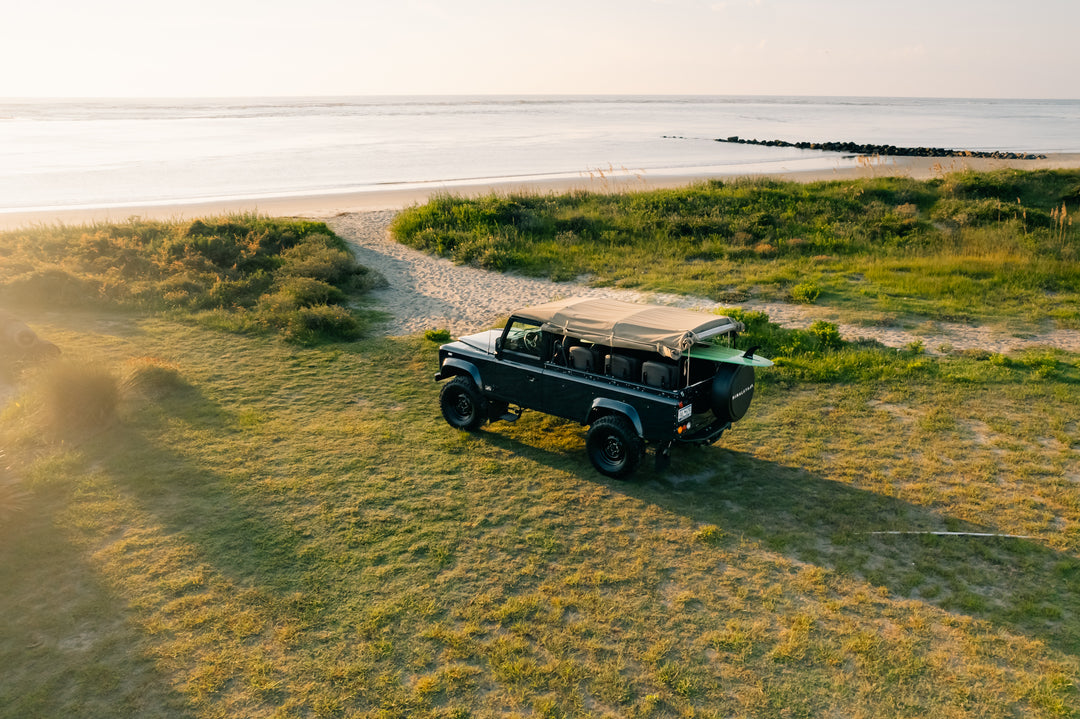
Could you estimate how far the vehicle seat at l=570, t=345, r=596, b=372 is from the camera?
986 cm

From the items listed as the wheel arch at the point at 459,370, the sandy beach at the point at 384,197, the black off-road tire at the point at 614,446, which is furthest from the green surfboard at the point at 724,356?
the sandy beach at the point at 384,197

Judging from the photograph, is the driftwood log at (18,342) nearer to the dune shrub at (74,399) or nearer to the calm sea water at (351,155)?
the dune shrub at (74,399)

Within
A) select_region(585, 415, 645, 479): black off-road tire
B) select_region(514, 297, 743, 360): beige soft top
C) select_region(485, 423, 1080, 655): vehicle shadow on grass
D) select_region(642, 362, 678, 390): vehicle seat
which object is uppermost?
select_region(514, 297, 743, 360): beige soft top

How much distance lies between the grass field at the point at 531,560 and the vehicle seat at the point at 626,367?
5.28 feet

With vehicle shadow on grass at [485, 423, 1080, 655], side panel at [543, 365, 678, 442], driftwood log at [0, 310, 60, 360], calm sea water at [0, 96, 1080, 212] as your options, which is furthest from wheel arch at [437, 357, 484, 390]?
calm sea water at [0, 96, 1080, 212]

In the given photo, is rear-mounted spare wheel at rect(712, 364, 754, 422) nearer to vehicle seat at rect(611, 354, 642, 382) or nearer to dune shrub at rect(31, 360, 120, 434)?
vehicle seat at rect(611, 354, 642, 382)

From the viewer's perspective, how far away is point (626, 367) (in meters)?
9.51

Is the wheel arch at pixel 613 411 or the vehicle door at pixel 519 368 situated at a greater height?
the vehicle door at pixel 519 368

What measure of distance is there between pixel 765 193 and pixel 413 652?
2978 cm

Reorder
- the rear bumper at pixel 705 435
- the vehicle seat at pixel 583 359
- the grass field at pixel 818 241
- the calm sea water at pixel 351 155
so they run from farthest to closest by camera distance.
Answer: the calm sea water at pixel 351 155 < the grass field at pixel 818 241 < the vehicle seat at pixel 583 359 < the rear bumper at pixel 705 435

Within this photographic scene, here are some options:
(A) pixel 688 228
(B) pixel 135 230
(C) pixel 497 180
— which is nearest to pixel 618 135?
(C) pixel 497 180

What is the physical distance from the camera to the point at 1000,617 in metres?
6.86

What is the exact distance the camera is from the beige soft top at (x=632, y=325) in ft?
29.0

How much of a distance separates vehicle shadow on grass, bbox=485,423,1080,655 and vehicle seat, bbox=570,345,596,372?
5.17ft
